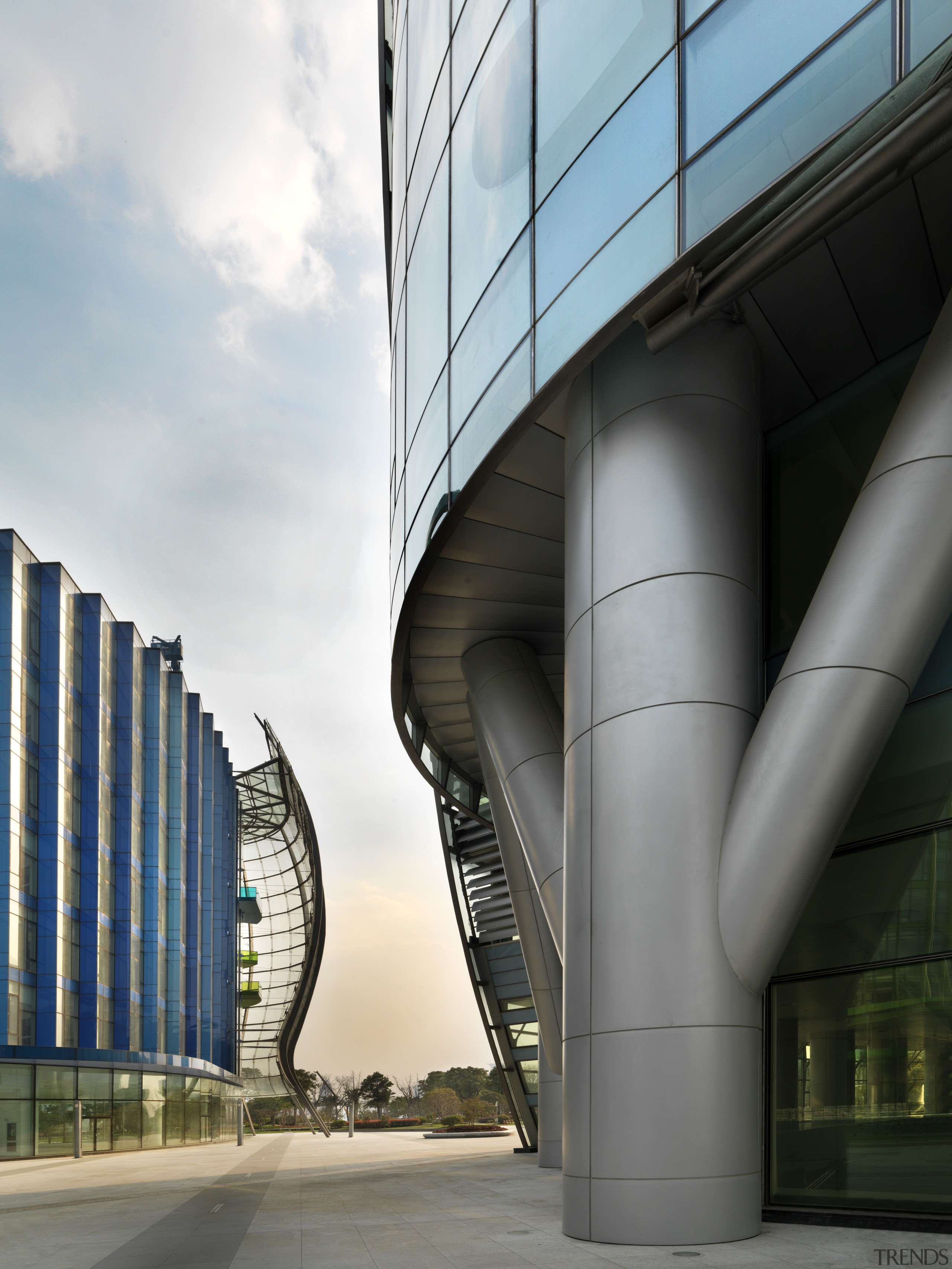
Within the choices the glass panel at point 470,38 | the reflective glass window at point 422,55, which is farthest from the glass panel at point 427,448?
the reflective glass window at point 422,55

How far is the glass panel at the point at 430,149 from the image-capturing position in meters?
16.1

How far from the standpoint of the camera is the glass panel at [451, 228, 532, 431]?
500 inches

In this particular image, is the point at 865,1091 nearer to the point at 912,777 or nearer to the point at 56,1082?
the point at 912,777

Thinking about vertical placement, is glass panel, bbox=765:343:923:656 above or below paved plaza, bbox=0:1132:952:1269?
above

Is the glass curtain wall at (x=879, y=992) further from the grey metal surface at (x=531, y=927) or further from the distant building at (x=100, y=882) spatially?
the distant building at (x=100, y=882)

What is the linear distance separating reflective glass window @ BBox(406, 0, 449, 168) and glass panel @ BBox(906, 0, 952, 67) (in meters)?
9.32

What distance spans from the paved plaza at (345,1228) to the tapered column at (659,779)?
2.48ft

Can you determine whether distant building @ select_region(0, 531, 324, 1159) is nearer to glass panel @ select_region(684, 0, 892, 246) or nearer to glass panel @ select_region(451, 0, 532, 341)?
glass panel @ select_region(451, 0, 532, 341)

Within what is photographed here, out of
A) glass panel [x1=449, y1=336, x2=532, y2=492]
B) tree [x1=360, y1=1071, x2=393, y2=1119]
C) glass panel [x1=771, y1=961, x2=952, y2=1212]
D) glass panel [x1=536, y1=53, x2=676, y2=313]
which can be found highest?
glass panel [x1=536, y1=53, x2=676, y2=313]

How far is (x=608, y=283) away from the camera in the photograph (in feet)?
35.7

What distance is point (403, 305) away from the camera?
19.9m

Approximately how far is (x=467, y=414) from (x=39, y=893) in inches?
1365

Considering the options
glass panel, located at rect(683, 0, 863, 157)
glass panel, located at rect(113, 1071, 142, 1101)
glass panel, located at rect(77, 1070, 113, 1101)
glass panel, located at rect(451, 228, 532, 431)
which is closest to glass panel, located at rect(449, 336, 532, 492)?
glass panel, located at rect(451, 228, 532, 431)

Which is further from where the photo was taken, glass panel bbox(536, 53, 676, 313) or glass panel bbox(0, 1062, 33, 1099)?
glass panel bbox(0, 1062, 33, 1099)
